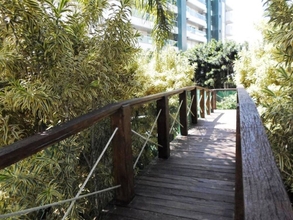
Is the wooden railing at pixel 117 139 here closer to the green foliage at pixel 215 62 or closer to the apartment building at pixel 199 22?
the green foliage at pixel 215 62

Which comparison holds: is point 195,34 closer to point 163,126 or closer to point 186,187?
point 163,126

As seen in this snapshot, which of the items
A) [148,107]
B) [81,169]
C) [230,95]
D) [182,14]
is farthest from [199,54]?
[81,169]

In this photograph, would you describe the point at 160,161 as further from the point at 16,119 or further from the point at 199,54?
the point at 199,54

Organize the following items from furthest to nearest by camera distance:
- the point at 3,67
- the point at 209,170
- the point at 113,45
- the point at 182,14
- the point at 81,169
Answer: the point at 182,14, the point at 209,170, the point at 113,45, the point at 81,169, the point at 3,67

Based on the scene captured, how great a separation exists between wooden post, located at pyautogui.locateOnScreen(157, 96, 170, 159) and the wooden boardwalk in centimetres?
12

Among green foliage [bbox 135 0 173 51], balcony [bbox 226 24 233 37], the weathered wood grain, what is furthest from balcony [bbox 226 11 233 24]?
the weathered wood grain

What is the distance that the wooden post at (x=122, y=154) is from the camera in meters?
1.96

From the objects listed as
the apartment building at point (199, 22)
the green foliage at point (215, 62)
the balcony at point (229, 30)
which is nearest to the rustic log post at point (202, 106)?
the green foliage at point (215, 62)

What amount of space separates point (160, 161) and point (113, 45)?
57.8 inches

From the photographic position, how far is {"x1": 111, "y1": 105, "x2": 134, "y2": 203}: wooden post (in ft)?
6.44

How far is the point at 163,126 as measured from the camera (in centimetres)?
302

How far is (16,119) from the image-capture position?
223cm

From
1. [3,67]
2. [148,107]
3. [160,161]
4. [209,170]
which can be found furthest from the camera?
[148,107]

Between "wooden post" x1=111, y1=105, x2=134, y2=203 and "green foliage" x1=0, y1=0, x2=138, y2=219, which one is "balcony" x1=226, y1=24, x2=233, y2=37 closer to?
"green foliage" x1=0, y1=0, x2=138, y2=219
